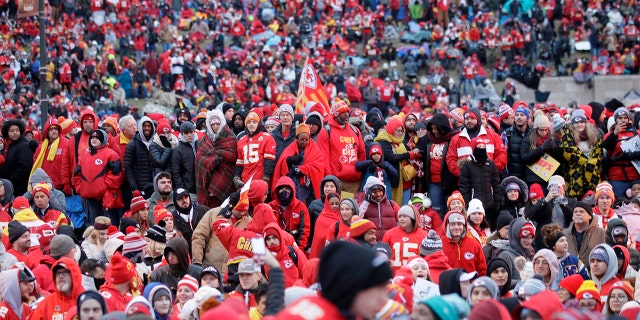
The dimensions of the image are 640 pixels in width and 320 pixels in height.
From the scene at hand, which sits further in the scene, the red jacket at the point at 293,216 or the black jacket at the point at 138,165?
the black jacket at the point at 138,165

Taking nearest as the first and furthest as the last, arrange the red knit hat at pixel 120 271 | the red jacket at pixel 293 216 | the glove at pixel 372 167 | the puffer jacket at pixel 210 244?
the red knit hat at pixel 120 271
the puffer jacket at pixel 210 244
the red jacket at pixel 293 216
the glove at pixel 372 167

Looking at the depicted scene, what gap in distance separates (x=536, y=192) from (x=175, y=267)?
436 cm

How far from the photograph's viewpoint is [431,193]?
13516mm

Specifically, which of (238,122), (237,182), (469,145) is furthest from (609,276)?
(238,122)

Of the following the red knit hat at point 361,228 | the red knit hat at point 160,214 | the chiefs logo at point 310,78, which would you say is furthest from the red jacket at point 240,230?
the chiefs logo at point 310,78

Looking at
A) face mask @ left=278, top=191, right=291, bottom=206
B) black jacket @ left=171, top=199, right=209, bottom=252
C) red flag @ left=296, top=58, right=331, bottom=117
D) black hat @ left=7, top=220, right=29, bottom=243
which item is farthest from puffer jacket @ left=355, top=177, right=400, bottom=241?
red flag @ left=296, top=58, right=331, bottom=117

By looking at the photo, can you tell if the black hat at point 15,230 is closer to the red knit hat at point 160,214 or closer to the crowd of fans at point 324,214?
the crowd of fans at point 324,214

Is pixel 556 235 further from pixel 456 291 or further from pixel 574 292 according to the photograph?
pixel 456 291

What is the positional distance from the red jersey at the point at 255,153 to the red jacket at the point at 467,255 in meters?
3.11

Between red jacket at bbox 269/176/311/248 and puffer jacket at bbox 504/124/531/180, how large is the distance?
263 cm

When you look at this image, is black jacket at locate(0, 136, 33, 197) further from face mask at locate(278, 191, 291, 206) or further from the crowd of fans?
face mask at locate(278, 191, 291, 206)

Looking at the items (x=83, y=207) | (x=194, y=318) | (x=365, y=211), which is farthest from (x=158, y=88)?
(x=194, y=318)

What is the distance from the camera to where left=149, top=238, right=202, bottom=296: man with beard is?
1023cm

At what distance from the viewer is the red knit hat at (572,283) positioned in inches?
368
